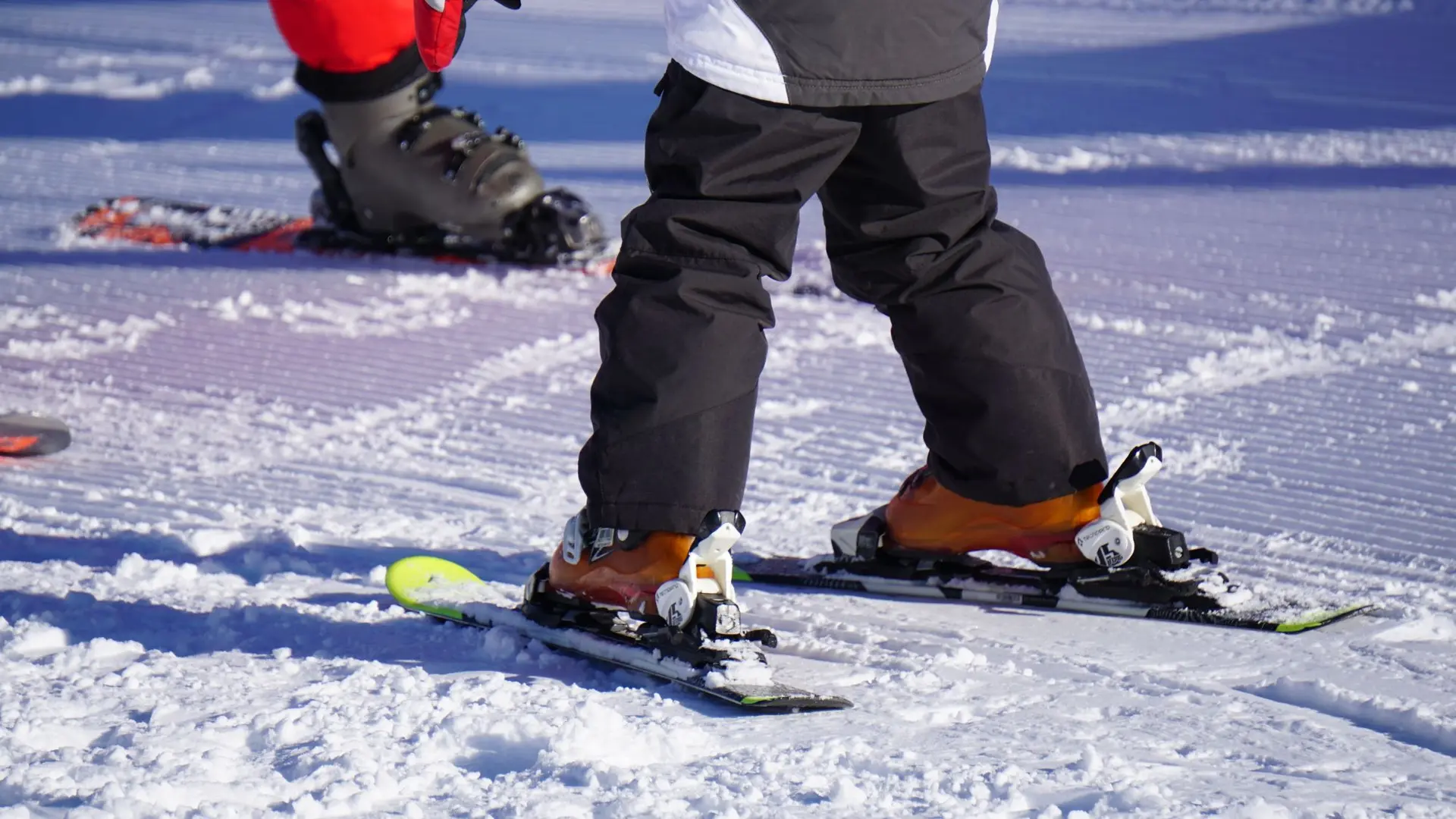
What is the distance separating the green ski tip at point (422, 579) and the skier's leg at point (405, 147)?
5.26 ft

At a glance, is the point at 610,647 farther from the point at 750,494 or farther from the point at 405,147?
the point at 405,147

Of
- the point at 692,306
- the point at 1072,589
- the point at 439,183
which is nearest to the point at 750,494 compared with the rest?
the point at 1072,589

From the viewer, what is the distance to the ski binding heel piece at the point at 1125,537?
1622 millimetres

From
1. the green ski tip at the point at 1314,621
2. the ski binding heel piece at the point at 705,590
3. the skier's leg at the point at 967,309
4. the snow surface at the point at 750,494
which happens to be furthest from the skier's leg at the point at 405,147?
the green ski tip at the point at 1314,621

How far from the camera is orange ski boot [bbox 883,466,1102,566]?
1.66 meters

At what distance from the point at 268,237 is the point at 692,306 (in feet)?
7.39

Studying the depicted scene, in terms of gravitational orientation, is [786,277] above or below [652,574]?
above

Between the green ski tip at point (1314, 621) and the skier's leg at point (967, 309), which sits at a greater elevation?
the skier's leg at point (967, 309)

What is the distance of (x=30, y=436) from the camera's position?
7.30ft

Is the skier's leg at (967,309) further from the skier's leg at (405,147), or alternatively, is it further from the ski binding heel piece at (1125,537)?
the skier's leg at (405,147)

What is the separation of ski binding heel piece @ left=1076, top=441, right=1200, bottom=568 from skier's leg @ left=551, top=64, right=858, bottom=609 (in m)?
0.39

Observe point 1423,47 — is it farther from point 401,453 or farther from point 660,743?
point 660,743

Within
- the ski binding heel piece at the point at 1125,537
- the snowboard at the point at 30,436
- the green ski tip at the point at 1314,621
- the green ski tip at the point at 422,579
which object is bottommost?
the snowboard at the point at 30,436

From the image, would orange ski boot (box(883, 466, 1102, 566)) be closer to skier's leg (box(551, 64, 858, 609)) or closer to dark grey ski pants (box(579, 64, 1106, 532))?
dark grey ski pants (box(579, 64, 1106, 532))
